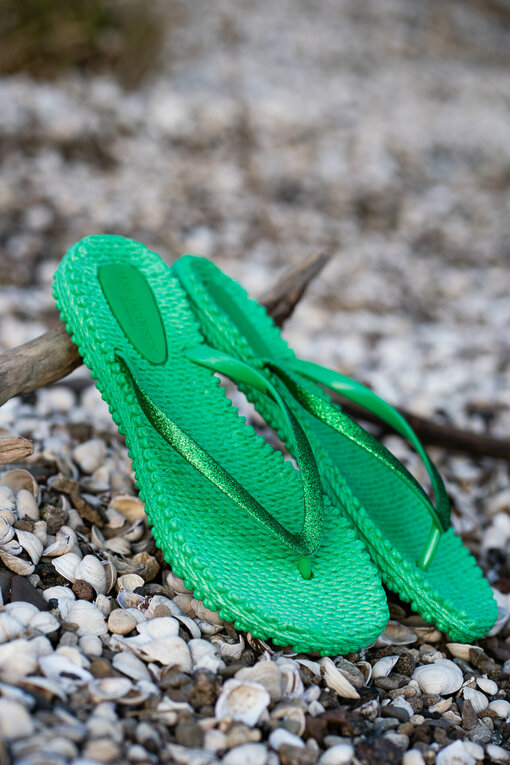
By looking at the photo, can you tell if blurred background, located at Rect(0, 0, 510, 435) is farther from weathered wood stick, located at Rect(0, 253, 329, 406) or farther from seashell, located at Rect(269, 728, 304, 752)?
seashell, located at Rect(269, 728, 304, 752)

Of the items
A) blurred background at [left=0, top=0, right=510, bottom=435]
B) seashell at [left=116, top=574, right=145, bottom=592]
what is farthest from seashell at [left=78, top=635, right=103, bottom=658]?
blurred background at [left=0, top=0, right=510, bottom=435]

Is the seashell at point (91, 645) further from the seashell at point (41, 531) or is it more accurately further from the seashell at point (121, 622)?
the seashell at point (41, 531)

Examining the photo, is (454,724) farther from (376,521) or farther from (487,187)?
(487,187)

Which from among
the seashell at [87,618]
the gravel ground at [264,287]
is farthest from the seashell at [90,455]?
the seashell at [87,618]

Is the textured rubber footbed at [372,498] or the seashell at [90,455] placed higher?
the textured rubber footbed at [372,498]

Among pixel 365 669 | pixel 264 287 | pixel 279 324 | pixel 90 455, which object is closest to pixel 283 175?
pixel 264 287
